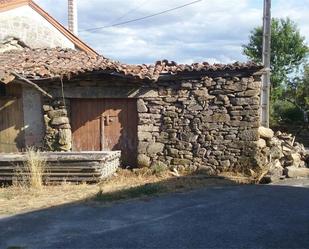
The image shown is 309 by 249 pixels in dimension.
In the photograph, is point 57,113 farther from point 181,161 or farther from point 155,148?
point 181,161

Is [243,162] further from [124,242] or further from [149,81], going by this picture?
[124,242]

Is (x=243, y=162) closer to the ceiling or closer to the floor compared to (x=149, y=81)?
closer to the floor

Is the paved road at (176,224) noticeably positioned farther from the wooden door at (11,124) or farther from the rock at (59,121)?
the wooden door at (11,124)

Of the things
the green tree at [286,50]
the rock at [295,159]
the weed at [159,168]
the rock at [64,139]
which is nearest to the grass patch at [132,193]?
the weed at [159,168]

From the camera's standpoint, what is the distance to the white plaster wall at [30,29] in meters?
15.3

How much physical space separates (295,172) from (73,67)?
620cm

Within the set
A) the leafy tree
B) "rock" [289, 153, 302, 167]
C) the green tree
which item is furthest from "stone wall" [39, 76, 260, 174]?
the green tree

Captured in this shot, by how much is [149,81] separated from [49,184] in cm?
341

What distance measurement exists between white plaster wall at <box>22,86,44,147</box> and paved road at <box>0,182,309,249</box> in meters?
4.41

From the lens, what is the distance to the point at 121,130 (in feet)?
40.4

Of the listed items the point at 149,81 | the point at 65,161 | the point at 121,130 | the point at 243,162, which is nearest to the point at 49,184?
the point at 65,161

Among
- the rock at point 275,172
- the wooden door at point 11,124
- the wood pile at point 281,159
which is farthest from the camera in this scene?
the wooden door at point 11,124

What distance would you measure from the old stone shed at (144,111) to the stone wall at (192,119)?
0.08 ft

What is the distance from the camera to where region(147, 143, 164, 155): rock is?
12.0m
